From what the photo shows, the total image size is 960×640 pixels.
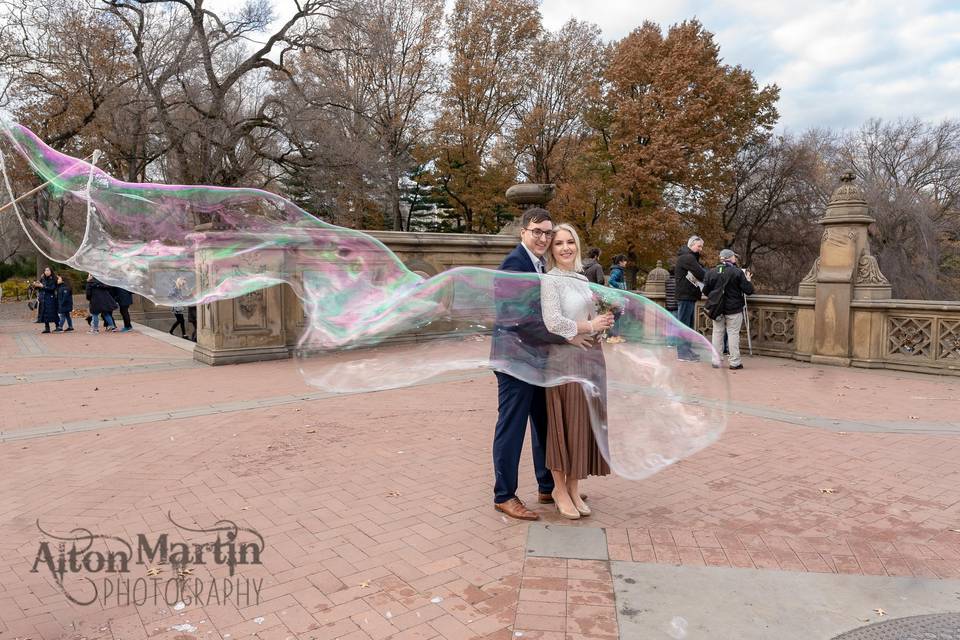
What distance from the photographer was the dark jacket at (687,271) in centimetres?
1134

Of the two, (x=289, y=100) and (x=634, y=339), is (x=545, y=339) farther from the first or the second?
(x=289, y=100)

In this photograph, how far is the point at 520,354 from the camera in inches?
159

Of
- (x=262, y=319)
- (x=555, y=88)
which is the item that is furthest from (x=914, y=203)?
(x=262, y=319)

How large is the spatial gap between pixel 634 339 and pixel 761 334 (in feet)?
31.4

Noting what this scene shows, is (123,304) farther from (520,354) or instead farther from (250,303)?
(520,354)

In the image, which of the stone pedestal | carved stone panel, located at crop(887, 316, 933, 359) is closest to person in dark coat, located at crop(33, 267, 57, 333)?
the stone pedestal

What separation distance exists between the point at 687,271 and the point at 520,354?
8.28m

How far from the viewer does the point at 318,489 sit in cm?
504

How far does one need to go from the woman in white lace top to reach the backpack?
24.7ft

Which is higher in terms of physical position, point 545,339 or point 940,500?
point 545,339

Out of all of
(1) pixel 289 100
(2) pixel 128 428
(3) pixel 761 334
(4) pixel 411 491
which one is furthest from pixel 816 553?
(1) pixel 289 100

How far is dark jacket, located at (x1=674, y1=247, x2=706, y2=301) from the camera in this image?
37.2 ft

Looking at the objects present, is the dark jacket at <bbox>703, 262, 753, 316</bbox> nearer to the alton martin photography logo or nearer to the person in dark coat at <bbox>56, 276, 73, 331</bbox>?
the alton martin photography logo

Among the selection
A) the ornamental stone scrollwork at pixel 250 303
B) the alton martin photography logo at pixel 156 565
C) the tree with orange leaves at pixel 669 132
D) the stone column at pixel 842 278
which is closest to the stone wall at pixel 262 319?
the ornamental stone scrollwork at pixel 250 303
